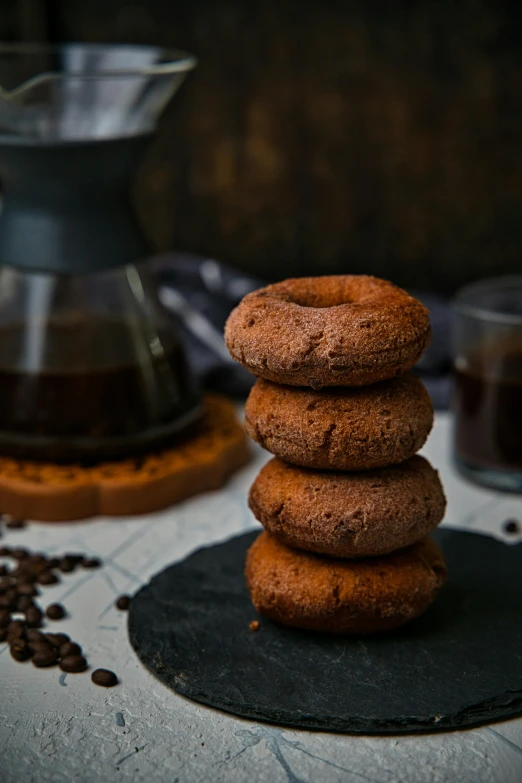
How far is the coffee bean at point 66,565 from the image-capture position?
1.42m

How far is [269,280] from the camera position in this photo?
249 cm

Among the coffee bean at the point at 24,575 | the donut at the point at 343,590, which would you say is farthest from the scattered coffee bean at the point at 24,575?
the donut at the point at 343,590

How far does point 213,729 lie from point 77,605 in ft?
1.07

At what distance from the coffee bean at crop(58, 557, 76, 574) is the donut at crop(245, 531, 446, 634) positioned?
11.7 inches

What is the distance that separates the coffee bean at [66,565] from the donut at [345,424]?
387 millimetres

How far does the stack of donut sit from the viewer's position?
113 cm

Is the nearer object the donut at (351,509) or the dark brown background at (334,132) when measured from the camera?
the donut at (351,509)

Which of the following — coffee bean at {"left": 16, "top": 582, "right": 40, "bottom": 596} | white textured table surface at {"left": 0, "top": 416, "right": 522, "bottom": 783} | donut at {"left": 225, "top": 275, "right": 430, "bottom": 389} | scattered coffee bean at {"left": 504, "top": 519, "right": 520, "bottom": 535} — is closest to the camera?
white textured table surface at {"left": 0, "top": 416, "right": 522, "bottom": 783}

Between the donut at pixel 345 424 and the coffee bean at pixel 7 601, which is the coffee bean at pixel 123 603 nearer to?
the coffee bean at pixel 7 601

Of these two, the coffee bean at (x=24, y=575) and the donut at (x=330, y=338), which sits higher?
the donut at (x=330, y=338)

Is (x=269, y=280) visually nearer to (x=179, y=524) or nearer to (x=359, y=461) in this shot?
(x=179, y=524)

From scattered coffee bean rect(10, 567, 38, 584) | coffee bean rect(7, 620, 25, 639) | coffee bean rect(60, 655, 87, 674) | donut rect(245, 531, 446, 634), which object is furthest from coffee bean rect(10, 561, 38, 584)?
donut rect(245, 531, 446, 634)

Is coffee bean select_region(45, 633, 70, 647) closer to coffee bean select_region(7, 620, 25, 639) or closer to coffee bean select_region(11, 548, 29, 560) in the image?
coffee bean select_region(7, 620, 25, 639)

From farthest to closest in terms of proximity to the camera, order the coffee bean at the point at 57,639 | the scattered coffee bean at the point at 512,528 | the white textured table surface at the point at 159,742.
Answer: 1. the scattered coffee bean at the point at 512,528
2. the coffee bean at the point at 57,639
3. the white textured table surface at the point at 159,742
